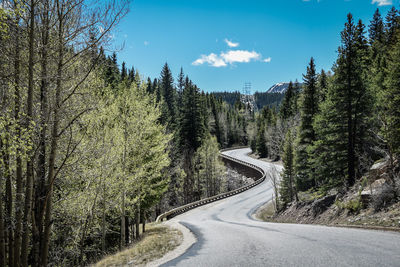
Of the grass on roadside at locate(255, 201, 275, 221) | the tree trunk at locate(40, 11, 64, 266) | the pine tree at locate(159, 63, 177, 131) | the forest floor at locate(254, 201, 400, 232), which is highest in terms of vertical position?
the pine tree at locate(159, 63, 177, 131)

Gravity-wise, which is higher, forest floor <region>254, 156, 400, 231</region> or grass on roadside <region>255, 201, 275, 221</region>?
forest floor <region>254, 156, 400, 231</region>

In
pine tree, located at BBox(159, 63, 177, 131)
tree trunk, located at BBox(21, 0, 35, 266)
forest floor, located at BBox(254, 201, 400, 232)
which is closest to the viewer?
tree trunk, located at BBox(21, 0, 35, 266)

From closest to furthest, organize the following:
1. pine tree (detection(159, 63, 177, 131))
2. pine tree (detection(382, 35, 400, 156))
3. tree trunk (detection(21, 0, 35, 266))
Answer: tree trunk (detection(21, 0, 35, 266)) < pine tree (detection(382, 35, 400, 156)) < pine tree (detection(159, 63, 177, 131))

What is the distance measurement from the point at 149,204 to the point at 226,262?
1134 centimetres

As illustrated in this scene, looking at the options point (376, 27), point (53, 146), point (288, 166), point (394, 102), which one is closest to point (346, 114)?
point (394, 102)

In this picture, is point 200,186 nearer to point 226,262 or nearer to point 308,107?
point 308,107

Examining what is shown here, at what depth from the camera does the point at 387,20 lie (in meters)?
50.8

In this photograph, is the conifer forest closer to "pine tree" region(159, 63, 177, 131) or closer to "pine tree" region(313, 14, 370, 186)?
"pine tree" region(313, 14, 370, 186)

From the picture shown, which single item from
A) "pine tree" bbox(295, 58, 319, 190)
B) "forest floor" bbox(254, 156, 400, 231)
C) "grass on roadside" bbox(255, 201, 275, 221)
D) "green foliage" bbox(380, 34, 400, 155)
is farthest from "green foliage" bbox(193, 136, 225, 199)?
"green foliage" bbox(380, 34, 400, 155)

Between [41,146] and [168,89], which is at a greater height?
[168,89]

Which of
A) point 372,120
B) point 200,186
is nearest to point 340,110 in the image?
point 372,120

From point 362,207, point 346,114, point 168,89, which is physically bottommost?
point 362,207

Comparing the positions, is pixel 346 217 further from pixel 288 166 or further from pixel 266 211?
pixel 266 211

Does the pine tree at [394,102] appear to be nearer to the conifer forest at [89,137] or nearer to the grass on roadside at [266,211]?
the conifer forest at [89,137]
